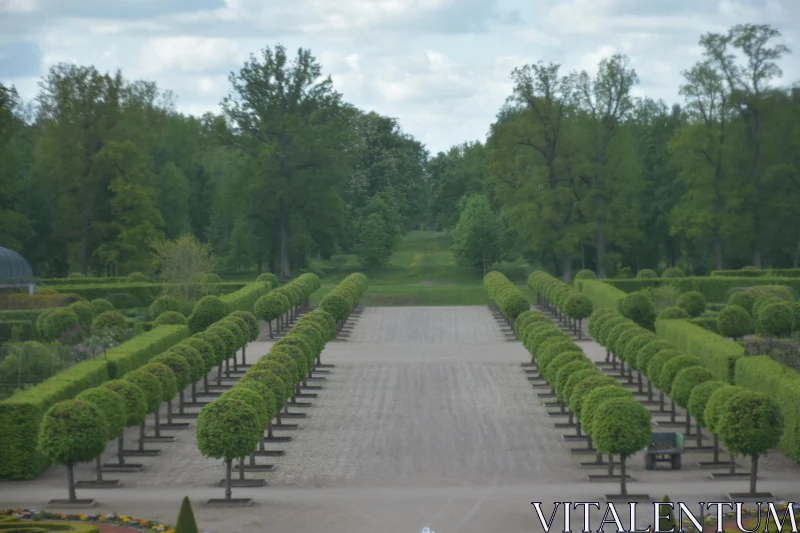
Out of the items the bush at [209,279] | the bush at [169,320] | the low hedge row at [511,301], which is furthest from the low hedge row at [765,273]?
the bush at [169,320]

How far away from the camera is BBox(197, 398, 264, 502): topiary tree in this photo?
30.0m

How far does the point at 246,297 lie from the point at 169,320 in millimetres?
14143

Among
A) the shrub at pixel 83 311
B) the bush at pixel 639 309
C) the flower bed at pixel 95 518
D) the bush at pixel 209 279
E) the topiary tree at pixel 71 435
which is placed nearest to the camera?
the flower bed at pixel 95 518

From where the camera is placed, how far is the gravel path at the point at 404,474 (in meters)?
28.7

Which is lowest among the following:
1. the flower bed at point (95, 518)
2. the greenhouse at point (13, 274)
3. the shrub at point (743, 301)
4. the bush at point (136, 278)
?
the flower bed at point (95, 518)

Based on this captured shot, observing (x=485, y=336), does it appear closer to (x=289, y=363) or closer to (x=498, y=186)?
(x=289, y=363)

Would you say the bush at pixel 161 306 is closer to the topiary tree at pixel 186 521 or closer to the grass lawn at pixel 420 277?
the grass lawn at pixel 420 277

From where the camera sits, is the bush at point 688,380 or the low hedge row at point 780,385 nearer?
the low hedge row at point 780,385

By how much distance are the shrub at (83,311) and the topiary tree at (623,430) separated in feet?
116

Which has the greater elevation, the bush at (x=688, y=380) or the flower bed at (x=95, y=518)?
the bush at (x=688, y=380)

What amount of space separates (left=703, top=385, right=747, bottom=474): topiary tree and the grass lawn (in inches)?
2024

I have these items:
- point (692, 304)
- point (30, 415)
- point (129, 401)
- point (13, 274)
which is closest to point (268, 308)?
point (13, 274)

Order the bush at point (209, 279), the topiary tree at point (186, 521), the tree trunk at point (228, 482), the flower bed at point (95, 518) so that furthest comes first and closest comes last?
the bush at point (209, 279) < the tree trunk at point (228, 482) < the flower bed at point (95, 518) < the topiary tree at point (186, 521)

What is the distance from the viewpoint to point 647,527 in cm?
2680
